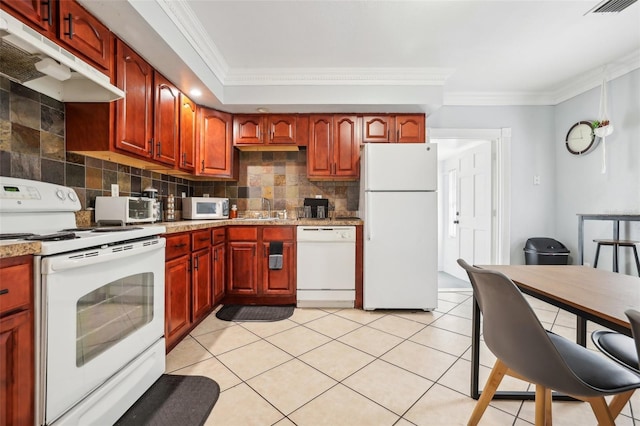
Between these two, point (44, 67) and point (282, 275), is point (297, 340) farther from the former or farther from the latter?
point (44, 67)

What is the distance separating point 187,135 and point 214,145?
357mm

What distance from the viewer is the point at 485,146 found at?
3.72 metres

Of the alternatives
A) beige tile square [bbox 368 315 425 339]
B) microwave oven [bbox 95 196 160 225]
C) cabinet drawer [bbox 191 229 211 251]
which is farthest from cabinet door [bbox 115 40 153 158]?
beige tile square [bbox 368 315 425 339]

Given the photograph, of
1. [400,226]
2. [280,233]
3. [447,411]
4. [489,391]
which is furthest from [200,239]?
[489,391]

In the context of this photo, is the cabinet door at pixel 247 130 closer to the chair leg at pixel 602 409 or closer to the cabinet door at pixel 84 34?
the cabinet door at pixel 84 34

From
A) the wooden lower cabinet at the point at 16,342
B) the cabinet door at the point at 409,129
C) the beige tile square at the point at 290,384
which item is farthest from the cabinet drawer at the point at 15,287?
the cabinet door at the point at 409,129

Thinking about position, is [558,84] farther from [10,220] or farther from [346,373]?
[10,220]

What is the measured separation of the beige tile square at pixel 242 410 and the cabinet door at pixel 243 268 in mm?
1430

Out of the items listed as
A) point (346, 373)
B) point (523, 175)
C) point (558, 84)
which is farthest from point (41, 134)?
point (558, 84)

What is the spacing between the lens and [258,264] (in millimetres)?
2994

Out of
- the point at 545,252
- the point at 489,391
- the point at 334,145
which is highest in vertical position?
the point at 334,145

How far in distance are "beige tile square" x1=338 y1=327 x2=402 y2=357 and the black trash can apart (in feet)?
7.21

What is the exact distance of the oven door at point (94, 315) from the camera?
102 centimetres

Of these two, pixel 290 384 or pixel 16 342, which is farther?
pixel 290 384
